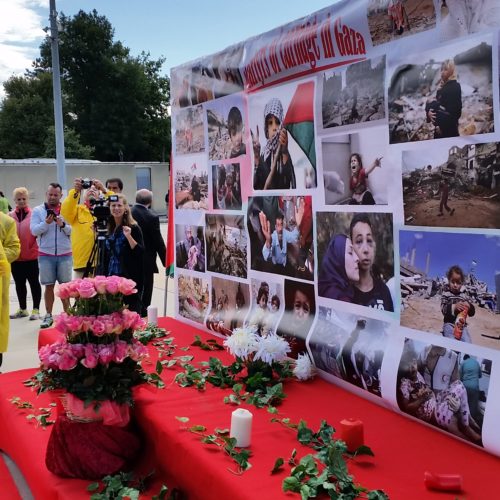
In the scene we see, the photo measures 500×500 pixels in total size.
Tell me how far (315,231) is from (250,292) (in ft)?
2.53

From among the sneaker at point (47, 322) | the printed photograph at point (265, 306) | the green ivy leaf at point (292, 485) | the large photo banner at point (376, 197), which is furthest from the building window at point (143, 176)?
the green ivy leaf at point (292, 485)

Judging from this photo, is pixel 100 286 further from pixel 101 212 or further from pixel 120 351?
pixel 101 212

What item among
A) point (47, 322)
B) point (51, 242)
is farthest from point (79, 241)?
point (47, 322)

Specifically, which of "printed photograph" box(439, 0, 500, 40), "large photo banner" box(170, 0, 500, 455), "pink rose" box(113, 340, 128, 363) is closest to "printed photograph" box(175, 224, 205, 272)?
"large photo banner" box(170, 0, 500, 455)

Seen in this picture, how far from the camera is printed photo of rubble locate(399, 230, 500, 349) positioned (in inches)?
77.9

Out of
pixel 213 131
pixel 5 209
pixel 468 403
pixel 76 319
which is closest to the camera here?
pixel 468 403

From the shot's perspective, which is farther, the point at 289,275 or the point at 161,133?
the point at 161,133

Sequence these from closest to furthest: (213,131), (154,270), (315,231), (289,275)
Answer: (315,231), (289,275), (213,131), (154,270)

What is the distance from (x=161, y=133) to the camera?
39.0 meters

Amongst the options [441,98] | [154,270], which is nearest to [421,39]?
[441,98]

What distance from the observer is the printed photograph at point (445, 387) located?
2041 mm

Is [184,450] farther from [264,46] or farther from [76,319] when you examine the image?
[264,46]

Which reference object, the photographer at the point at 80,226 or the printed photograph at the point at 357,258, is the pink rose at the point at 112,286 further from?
the photographer at the point at 80,226

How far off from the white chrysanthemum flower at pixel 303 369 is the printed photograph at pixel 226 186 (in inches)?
41.7
